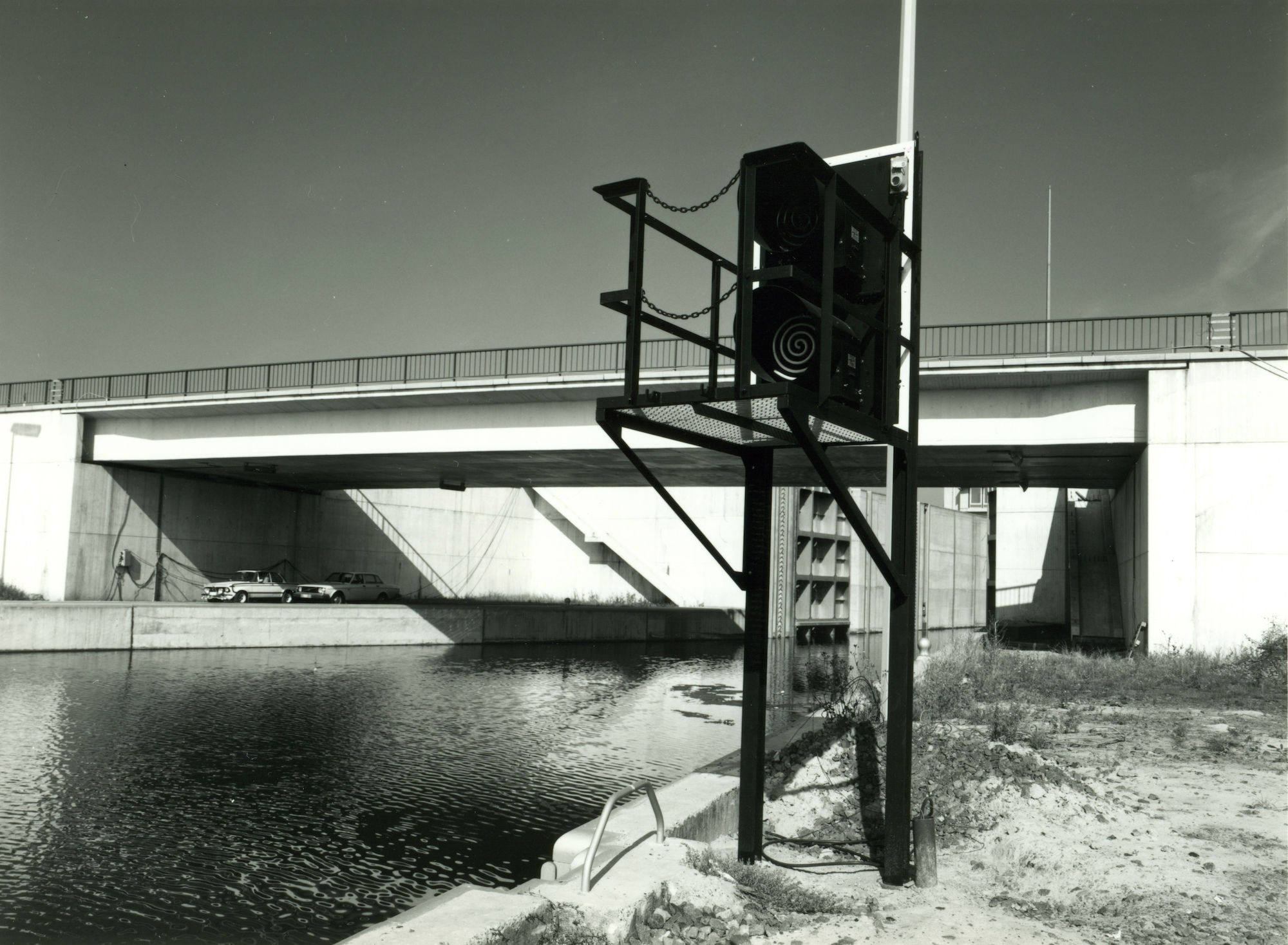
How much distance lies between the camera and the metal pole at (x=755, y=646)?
7062mm

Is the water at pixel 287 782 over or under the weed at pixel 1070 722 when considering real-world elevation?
under

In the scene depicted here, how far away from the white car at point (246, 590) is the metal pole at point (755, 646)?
33.0 metres

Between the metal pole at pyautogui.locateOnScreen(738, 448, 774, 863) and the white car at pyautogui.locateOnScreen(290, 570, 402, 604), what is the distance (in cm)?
3434

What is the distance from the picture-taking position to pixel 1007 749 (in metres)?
9.41

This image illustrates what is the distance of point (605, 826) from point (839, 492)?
2386 mm

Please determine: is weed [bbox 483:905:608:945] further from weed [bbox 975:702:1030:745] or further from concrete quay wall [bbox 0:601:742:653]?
concrete quay wall [bbox 0:601:742:653]

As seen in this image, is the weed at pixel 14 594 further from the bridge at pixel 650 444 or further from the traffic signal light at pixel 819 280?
the traffic signal light at pixel 819 280

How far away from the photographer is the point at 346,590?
135 ft

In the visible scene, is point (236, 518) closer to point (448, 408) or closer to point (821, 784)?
point (448, 408)

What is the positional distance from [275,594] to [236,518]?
5.23 metres

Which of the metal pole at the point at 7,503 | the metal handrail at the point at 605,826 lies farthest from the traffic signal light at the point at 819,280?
the metal pole at the point at 7,503

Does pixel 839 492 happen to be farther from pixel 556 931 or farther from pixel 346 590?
pixel 346 590

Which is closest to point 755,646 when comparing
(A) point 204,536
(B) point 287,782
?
(B) point 287,782

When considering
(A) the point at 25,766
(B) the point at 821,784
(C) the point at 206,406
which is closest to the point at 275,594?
(C) the point at 206,406
